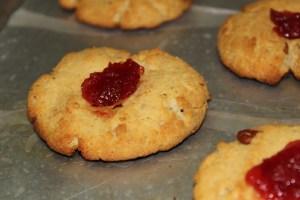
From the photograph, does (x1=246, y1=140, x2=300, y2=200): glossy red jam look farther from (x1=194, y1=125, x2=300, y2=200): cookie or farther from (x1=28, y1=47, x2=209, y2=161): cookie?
Answer: (x1=28, y1=47, x2=209, y2=161): cookie

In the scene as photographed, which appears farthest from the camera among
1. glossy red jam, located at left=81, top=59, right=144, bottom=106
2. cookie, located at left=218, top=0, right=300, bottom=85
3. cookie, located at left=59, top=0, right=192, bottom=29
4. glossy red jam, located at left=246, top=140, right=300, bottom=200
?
cookie, located at left=59, top=0, right=192, bottom=29

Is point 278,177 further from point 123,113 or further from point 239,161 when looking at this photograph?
point 123,113

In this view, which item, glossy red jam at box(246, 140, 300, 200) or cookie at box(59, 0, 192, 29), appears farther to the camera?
cookie at box(59, 0, 192, 29)

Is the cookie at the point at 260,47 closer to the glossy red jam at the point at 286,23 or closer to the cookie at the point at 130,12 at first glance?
the glossy red jam at the point at 286,23

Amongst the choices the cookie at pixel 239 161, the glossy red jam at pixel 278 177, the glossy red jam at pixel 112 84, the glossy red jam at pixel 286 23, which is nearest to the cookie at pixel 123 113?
the glossy red jam at pixel 112 84

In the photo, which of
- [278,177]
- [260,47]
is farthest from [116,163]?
[260,47]

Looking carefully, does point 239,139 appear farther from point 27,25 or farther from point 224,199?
point 27,25

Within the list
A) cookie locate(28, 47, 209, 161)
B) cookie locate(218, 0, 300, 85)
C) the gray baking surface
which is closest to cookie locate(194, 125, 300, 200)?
the gray baking surface
